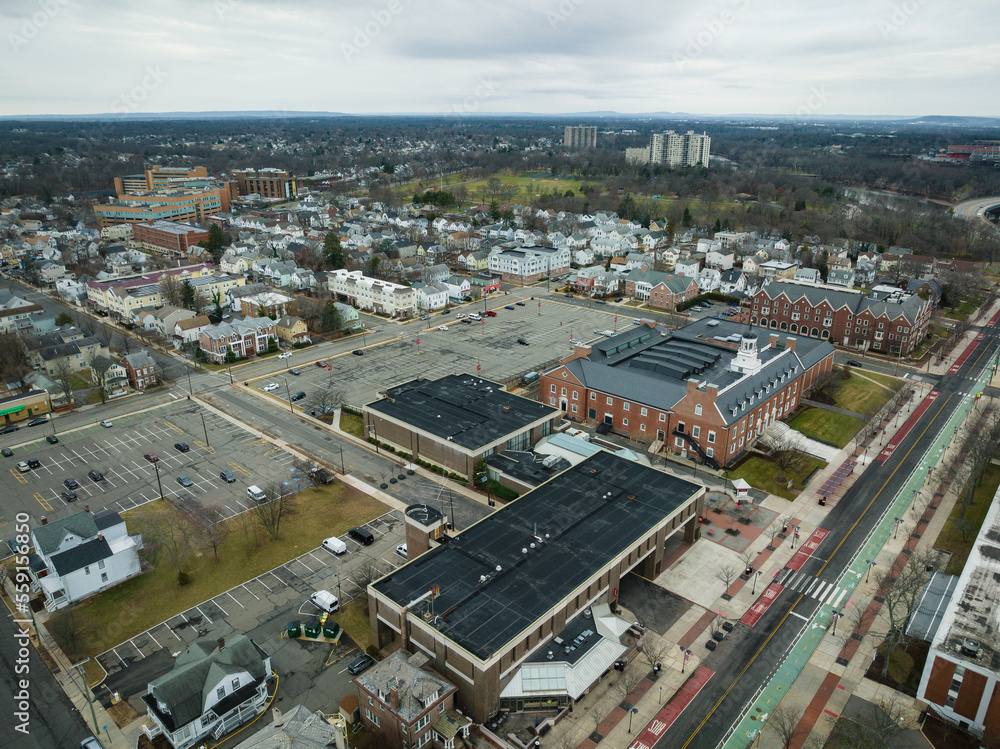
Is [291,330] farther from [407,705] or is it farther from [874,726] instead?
[874,726]

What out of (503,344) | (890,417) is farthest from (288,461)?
(890,417)

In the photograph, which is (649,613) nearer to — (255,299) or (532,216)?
(255,299)

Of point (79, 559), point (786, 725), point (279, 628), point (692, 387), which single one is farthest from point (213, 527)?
point (692, 387)

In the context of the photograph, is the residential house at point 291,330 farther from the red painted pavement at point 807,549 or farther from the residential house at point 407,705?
the red painted pavement at point 807,549

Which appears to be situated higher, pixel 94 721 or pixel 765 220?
pixel 765 220

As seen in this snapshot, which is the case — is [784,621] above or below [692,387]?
below

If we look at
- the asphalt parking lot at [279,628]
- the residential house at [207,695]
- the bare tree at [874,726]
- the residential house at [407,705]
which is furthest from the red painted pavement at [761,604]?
the residential house at [207,695]

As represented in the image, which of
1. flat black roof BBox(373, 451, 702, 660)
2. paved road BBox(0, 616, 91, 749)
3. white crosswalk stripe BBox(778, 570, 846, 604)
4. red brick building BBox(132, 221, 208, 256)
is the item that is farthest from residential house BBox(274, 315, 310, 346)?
white crosswalk stripe BBox(778, 570, 846, 604)
